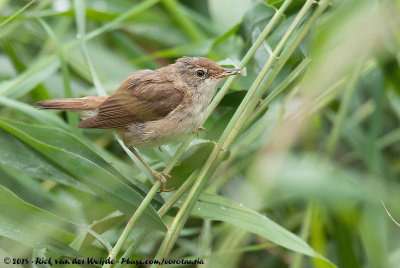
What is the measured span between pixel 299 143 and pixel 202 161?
1.84 metres

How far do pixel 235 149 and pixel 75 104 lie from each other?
101cm

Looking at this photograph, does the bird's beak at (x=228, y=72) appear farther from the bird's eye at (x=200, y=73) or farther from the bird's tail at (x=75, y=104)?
the bird's tail at (x=75, y=104)

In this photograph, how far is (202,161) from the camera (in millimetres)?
2535

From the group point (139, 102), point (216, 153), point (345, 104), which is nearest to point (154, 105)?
point (139, 102)

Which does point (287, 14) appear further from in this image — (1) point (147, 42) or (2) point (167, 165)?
(1) point (147, 42)

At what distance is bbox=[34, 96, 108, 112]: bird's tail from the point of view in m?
2.79

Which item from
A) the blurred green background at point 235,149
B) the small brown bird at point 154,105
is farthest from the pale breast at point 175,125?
the blurred green background at point 235,149

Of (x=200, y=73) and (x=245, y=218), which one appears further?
(x=200, y=73)

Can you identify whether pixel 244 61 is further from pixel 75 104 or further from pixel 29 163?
pixel 29 163

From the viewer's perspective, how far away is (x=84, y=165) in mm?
2299

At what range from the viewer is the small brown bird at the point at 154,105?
285cm

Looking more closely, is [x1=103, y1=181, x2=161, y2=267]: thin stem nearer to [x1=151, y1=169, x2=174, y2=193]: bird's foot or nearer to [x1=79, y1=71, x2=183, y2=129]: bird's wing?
[x1=151, y1=169, x2=174, y2=193]: bird's foot

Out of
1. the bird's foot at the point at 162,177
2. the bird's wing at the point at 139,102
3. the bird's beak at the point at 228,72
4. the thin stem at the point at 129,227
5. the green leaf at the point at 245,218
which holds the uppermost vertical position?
the bird's beak at the point at 228,72

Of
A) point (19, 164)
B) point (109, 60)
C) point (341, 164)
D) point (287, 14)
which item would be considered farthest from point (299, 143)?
point (19, 164)
